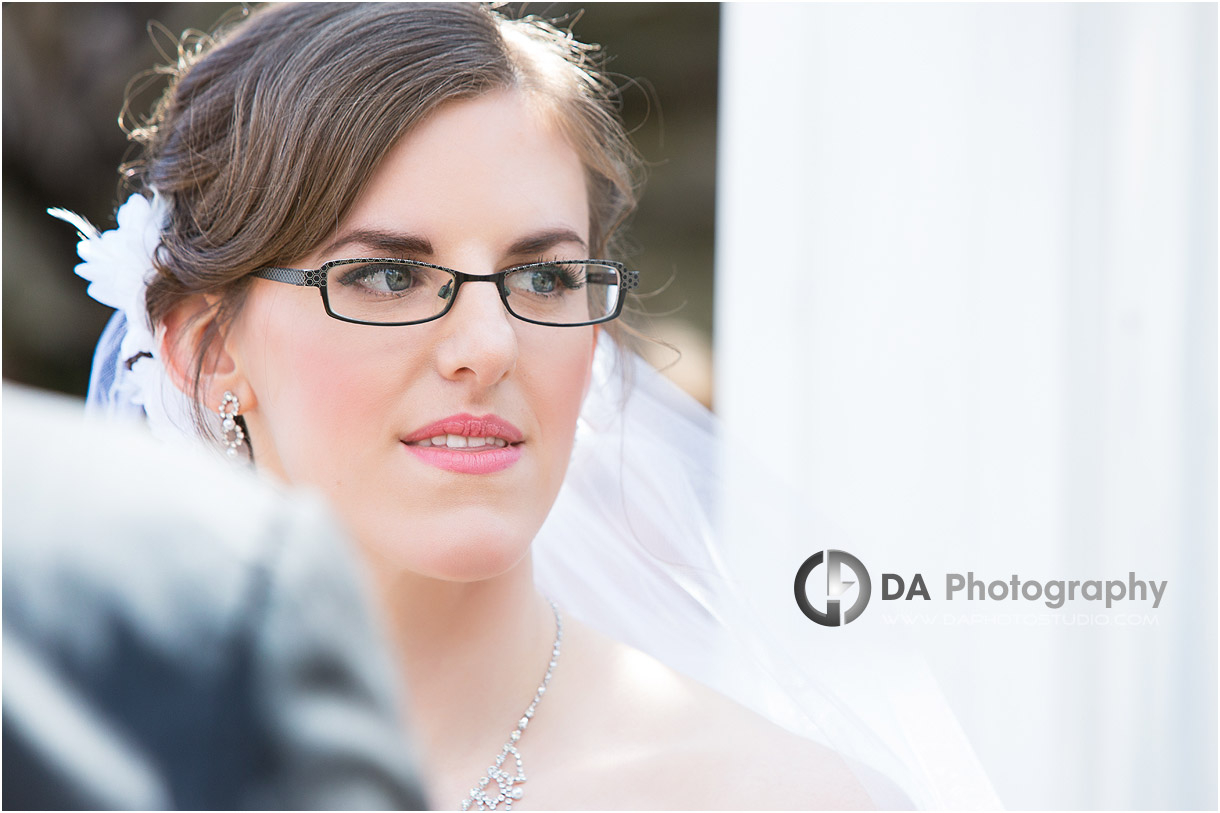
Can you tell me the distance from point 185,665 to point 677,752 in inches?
47.2

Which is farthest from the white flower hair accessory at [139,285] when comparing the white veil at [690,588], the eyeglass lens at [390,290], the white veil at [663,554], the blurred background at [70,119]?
the blurred background at [70,119]

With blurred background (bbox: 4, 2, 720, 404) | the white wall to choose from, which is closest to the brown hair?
the white wall

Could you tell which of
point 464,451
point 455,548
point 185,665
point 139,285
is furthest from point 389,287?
point 185,665

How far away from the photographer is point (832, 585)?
1.72 meters

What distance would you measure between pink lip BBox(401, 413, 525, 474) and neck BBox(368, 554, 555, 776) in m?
0.23

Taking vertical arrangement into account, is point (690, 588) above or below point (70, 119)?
below

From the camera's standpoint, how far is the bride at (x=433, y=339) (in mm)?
1376

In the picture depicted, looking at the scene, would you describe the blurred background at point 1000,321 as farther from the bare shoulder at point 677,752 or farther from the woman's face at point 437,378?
the woman's face at point 437,378

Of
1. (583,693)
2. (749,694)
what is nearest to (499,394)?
(583,693)

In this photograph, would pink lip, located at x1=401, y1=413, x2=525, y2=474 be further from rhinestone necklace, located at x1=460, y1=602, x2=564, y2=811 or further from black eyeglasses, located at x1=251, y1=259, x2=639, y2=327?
rhinestone necklace, located at x1=460, y1=602, x2=564, y2=811

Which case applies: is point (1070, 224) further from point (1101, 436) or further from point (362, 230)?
point (362, 230)

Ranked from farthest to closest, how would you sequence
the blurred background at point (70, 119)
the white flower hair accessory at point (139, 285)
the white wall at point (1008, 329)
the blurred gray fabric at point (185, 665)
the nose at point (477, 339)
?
the blurred background at point (70, 119)
the white wall at point (1008, 329)
the white flower hair accessory at point (139, 285)
the nose at point (477, 339)
the blurred gray fabric at point (185, 665)

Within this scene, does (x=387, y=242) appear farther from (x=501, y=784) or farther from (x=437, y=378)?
(x=501, y=784)

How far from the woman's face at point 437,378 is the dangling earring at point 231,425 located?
13 centimetres
